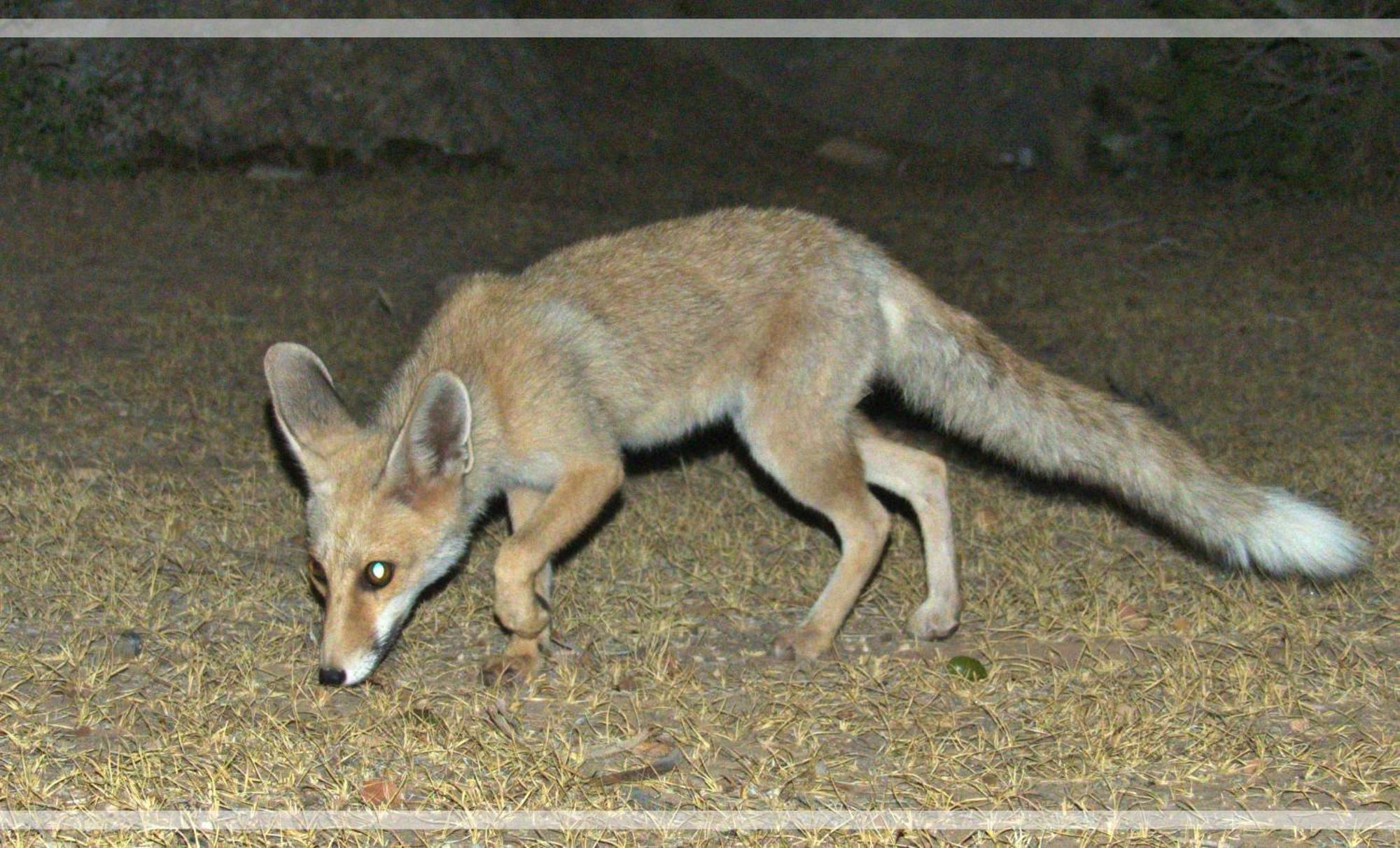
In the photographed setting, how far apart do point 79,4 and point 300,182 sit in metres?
2.43

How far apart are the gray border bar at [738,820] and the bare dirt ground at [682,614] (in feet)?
0.16

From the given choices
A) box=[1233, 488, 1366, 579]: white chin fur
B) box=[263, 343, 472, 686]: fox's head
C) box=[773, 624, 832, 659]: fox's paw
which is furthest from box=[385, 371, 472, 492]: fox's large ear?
box=[1233, 488, 1366, 579]: white chin fur

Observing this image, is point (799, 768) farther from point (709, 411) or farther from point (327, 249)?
point (327, 249)

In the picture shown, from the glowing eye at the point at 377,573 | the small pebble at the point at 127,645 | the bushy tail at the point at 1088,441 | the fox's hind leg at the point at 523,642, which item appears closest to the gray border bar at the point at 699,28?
the bushy tail at the point at 1088,441

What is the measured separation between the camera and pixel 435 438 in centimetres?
381

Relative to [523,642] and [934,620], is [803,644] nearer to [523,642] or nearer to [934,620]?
[934,620]

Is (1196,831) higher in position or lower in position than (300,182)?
higher

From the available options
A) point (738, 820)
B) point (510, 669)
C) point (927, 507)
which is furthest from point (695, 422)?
point (738, 820)

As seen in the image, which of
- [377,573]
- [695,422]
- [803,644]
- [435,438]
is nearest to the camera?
[377,573]

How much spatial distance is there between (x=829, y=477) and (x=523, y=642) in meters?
1.09

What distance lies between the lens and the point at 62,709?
3592 mm

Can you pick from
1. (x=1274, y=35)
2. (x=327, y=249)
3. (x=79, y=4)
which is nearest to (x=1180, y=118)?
(x=1274, y=35)

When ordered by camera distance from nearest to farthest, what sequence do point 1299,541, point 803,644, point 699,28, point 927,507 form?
point 1299,541, point 803,644, point 927,507, point 699,28

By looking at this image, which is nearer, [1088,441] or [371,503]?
[371,503]
